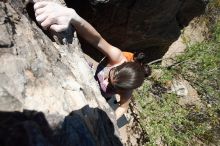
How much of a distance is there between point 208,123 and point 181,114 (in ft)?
1.96

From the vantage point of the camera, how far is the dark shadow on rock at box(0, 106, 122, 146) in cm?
182

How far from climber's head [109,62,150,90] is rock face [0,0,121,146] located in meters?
0.31

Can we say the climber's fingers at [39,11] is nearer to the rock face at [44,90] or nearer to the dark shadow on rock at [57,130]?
the rock face at [44,90]

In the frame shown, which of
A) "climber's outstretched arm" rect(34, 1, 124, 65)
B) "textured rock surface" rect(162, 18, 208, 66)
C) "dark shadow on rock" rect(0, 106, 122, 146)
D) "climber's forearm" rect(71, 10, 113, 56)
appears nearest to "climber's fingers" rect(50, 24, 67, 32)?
"climber's outstretched arm" rect(34, 1, 124, 65)

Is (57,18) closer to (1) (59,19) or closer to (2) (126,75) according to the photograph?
(1) (59,19)

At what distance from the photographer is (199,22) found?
22.3ft

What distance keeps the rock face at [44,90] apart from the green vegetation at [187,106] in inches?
103

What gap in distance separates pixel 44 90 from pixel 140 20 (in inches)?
120

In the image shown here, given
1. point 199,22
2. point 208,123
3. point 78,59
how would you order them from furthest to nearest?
point 199,22 → point 208,123 → point 78,59

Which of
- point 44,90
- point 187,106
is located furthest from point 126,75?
point 187,106

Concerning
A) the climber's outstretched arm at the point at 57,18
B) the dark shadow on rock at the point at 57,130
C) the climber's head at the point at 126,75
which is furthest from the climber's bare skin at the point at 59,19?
the dark shadow on rock at the point at 57,130

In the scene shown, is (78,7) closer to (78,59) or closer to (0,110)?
(78,59)

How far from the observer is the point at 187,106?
6059mm

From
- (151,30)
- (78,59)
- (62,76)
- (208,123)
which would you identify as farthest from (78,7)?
Answer: (208,123)
